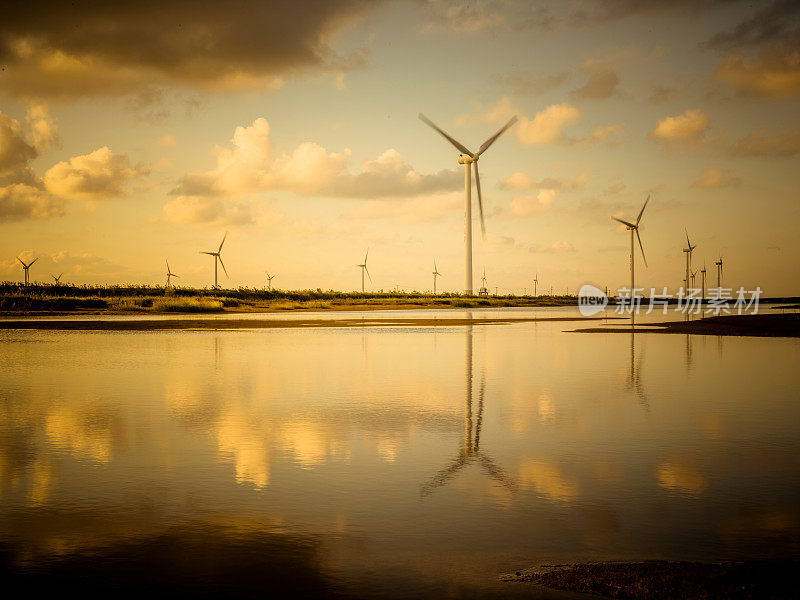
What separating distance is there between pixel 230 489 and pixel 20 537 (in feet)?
7.89

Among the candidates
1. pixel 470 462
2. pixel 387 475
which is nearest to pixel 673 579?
pixel 387 475

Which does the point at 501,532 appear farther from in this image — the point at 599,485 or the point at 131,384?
the point at 131,384

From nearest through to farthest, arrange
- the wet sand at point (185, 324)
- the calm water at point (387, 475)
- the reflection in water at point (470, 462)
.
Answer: the calm water at point (387, 475) < the reflection in water at point (470, 462) < the wet sand at point (185, 324)

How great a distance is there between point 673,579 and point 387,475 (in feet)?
14.1

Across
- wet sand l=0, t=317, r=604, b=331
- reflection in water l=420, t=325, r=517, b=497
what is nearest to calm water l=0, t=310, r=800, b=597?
reflection in water l=420, t=325, r=517, b=497

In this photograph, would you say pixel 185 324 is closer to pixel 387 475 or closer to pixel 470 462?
pixel 470 462

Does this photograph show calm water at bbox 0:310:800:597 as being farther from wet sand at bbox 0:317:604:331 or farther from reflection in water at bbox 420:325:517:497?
wet sand at bbox 0:317:604:331

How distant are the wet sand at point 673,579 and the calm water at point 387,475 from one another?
0.23 m

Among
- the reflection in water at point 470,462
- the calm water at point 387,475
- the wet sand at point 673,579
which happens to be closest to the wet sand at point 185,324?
the calm water at point 387,475

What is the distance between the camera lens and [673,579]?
5.88 metres

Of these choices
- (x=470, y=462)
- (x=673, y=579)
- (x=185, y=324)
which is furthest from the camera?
(x=185, y=324)

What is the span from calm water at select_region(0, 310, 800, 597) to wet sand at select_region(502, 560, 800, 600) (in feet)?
0.77

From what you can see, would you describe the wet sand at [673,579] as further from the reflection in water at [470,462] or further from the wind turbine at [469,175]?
the wind turbine at [469,175]

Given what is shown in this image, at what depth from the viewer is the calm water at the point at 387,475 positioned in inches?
257
